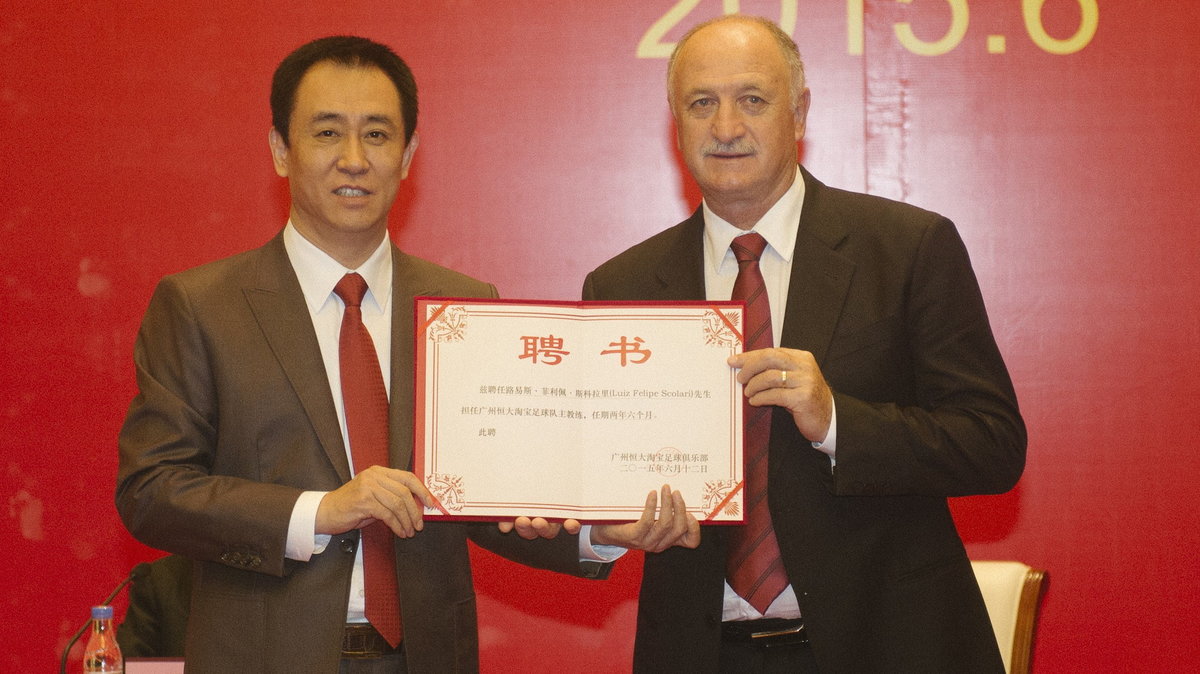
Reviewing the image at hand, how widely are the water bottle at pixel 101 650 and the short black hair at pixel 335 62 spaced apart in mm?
1032

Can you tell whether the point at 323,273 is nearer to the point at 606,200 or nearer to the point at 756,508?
the point at 756,508

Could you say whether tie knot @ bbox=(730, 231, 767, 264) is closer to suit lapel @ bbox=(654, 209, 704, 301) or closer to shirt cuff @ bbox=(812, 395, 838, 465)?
suit lapel @ bbox=(654, 209, 704, 301)

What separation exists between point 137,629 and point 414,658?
4.95ft

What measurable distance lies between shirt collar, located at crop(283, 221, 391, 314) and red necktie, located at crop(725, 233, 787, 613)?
67 centimetres

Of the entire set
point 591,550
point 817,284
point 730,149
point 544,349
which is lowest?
point 591,550

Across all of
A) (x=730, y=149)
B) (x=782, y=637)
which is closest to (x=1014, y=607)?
(x=782, y=637)

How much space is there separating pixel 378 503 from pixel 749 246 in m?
0.81

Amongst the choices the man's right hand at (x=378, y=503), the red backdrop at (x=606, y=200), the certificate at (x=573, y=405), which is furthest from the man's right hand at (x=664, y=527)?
the red backdrop at (x=606, y=200)

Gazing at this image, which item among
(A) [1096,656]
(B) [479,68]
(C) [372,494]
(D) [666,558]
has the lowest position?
(A) [1096,656]

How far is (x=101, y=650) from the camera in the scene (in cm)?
234

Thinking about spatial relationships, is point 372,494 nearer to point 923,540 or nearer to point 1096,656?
point 923,540

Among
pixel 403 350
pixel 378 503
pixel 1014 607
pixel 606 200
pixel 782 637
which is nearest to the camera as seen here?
pixel 378 503

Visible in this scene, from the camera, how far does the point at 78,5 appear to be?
138 inches

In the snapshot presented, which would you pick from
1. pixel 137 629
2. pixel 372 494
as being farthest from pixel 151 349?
pixel 137 629
